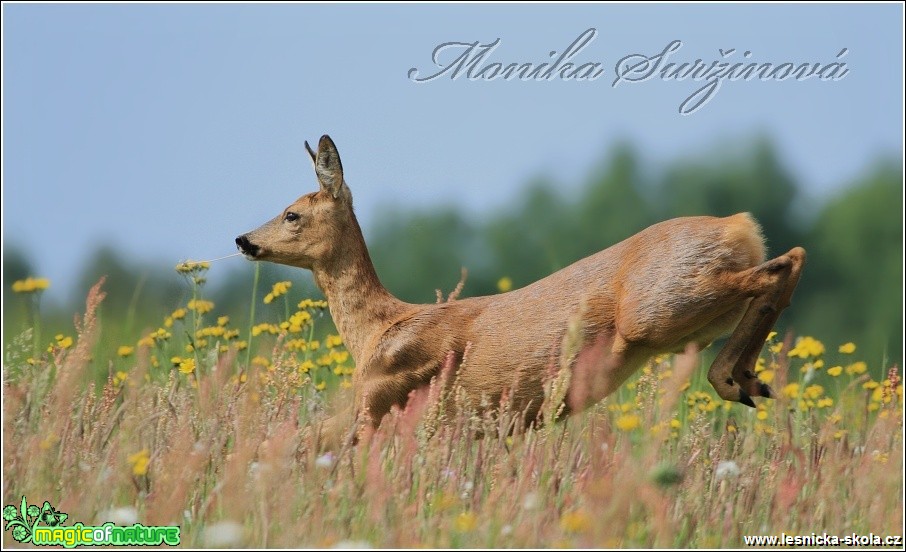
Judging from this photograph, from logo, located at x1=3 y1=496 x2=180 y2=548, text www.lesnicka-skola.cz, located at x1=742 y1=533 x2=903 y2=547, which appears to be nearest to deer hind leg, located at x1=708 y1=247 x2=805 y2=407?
text www.lesnicka-skola.cz, located at x1=742 y1=533 x2=903 y2=547

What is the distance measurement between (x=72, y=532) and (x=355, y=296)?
3155 millimetres

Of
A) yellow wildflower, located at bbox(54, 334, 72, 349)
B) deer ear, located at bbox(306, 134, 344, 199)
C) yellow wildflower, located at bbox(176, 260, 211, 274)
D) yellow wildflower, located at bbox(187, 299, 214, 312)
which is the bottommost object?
yellow wildflower, located at bbox(54, 334, 72, 349)

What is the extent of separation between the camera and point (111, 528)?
500 centimetres

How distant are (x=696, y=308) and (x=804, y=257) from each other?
65 cm

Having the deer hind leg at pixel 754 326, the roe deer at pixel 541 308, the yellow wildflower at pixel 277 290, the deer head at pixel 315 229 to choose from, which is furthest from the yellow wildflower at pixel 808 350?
the yellow wildflower at pixel 277 290

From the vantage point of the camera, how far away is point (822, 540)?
5.32m

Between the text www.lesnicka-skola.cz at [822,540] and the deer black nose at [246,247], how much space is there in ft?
12.8

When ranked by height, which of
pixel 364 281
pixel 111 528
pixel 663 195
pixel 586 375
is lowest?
pixel 111 528

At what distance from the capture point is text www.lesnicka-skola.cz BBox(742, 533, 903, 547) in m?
5.25

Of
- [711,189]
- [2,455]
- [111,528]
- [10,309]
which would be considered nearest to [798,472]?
[111,528]

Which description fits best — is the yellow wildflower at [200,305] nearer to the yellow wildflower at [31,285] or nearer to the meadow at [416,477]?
the yellow wildflower at [31,285]

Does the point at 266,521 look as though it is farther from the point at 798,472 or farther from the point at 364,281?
the point at 364,281

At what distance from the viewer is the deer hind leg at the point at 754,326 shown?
22.1ft

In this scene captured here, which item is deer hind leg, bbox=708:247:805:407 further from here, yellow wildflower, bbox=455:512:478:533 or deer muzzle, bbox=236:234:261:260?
deer muzzle, bbox=236:234:261:260
